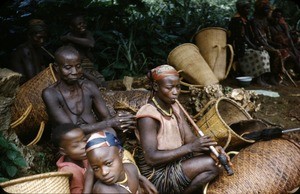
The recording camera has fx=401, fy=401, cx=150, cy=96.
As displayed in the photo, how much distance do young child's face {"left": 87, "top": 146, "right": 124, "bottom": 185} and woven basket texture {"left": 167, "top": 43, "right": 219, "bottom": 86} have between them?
146 inches

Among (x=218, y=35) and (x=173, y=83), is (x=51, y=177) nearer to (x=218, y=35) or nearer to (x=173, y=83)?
(x=173, y=83)

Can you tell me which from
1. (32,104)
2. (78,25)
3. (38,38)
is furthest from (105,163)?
(78,25)

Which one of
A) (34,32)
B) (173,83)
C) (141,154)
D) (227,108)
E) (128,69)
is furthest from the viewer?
(128,69)

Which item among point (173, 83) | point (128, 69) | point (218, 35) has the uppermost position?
point (173, 83)

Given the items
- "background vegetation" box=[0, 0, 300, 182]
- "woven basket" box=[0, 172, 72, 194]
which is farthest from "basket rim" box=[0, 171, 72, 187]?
"background vegetation" box=[0, 0, 300, 182]

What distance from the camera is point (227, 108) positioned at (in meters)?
4.64

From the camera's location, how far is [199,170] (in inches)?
133

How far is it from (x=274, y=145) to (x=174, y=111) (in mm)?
970

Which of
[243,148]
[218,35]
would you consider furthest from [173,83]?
[218,35]

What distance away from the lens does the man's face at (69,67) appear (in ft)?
12.1

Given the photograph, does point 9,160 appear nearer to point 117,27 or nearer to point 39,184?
point 39,184

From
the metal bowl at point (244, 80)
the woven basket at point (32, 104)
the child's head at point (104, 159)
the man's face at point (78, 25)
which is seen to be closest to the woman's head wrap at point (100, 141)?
the child's head at point (104, 159)

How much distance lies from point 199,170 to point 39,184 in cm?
134

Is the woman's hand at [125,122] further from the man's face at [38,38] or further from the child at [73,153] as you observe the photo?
the man's face at [38,38]
